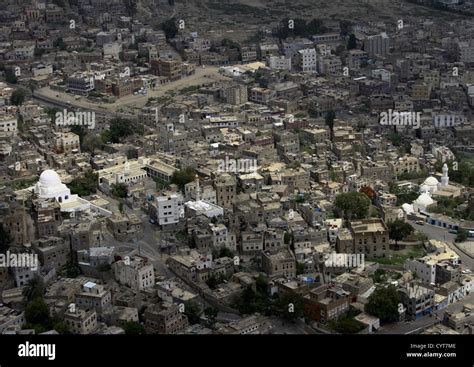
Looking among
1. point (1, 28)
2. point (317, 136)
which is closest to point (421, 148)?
point (317, 136)

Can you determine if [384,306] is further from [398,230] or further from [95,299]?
[95,299]

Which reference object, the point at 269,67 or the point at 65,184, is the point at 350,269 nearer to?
the point at 65,184

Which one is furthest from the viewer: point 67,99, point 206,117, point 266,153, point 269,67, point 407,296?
point 269,67

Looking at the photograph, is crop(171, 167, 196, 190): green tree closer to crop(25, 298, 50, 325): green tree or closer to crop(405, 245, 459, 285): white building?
crop(405, 245, 459, 285): white building

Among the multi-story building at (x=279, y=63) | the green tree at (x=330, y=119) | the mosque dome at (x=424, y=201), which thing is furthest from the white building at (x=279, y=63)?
the mosque dome at (x=424, y=201)

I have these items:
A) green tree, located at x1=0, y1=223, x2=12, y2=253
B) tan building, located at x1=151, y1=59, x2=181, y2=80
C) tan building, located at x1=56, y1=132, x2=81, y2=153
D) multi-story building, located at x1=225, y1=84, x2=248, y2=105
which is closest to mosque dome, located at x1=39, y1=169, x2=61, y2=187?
green tree, located at x1=0, y1=223, x2=12, y2=253

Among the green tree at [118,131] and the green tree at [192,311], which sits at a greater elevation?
the green tree at [118,131]

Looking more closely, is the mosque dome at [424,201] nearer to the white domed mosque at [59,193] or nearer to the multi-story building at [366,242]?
the multi-story building at [366,242]
